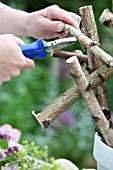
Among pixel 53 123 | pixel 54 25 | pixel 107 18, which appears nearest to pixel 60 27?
pixel 54 25

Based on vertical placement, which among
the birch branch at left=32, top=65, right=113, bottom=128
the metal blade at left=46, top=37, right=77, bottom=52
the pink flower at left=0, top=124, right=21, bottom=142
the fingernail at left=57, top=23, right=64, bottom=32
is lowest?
the pink flower at left=0, top=124, right=21, bottom=142

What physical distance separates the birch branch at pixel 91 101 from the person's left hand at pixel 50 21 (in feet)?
0.54

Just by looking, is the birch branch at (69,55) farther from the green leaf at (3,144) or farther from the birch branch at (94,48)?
the green leaf at (3,144)

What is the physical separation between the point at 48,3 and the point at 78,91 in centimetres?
211

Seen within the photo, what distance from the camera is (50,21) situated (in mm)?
1082

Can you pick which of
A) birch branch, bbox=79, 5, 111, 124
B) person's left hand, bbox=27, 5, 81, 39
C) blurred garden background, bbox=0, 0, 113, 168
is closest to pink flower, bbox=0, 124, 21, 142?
person's left hand, bbox=27, 5, 81, 39

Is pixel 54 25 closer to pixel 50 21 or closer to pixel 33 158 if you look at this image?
pixel 50 21

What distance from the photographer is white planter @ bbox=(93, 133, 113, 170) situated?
92 cm

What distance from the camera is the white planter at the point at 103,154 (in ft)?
3.02

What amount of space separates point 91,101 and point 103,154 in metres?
0.09

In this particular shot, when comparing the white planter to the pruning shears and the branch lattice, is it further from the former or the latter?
the pruning shears

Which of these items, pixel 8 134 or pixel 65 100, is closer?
pixel 65 100

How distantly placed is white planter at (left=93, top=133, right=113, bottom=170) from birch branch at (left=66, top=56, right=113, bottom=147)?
0.04 feet

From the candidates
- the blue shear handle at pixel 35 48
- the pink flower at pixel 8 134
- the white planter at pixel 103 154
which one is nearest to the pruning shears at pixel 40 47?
the blue shear handle at pixel 35 48
